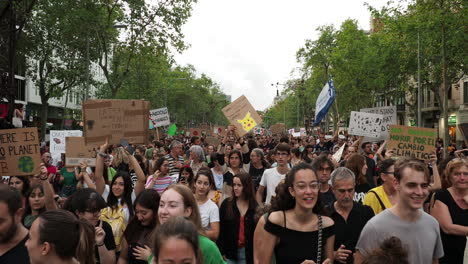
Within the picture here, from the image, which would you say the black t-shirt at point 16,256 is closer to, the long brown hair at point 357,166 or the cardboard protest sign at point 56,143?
the long brown hair at point 357,166

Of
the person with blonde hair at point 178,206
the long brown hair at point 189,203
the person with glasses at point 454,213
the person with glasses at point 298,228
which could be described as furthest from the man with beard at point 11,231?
the person with glasses at point 454,213

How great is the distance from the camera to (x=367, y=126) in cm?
1169

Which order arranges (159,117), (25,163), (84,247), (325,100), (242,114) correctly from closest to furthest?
(84,247)
(25,163)
(325,100)
(242,114)
(159,117)

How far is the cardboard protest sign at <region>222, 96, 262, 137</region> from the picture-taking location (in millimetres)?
14711

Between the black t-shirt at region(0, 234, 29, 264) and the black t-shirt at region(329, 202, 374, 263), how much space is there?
2.36 m

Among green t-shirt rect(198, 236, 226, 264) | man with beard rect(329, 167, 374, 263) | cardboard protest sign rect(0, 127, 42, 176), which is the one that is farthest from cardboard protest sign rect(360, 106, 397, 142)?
green t-shirt rect(198, 236, 226, 264)

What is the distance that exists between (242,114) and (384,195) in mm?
10008

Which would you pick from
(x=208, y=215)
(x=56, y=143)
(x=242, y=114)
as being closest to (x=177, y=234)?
(x=208, y=215)

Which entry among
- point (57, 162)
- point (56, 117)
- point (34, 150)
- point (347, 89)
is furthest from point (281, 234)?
point (56, 117)

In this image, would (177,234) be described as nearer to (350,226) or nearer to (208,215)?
(350,226)

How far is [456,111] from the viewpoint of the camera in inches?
1784

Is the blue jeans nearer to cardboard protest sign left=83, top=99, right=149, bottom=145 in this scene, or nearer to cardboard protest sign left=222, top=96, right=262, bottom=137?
cardboard protest sign left=83, top=99, right=149, bottom=145

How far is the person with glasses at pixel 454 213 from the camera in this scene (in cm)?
448

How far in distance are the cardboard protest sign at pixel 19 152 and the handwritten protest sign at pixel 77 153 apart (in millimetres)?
1981
